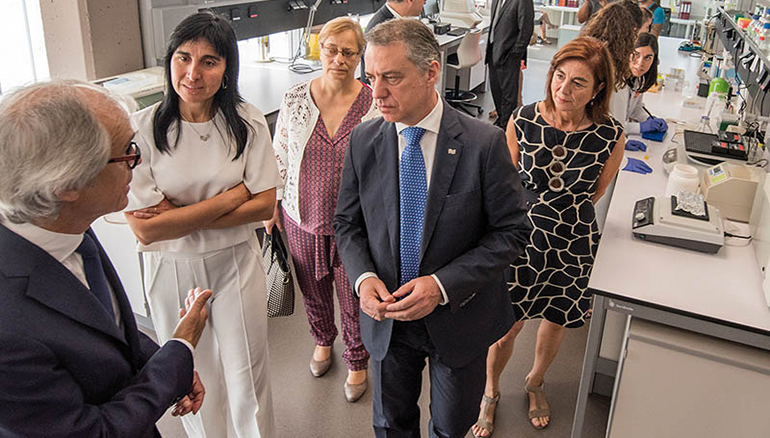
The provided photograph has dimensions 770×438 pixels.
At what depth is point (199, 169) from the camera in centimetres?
189

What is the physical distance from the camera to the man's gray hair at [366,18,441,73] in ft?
5.21

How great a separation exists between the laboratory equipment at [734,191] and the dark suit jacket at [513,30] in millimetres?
3155

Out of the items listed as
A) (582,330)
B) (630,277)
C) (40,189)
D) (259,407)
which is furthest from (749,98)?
(40,189)

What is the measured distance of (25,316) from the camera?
1057 mm

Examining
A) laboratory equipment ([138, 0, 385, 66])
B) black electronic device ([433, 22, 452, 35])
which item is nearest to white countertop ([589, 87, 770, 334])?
laboratory equipment ([138, 0, 385, 66])

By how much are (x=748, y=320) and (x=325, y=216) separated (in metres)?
1.50

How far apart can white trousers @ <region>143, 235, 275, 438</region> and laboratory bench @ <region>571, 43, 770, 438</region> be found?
44.9 inches

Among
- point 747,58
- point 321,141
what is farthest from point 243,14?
point 747,58

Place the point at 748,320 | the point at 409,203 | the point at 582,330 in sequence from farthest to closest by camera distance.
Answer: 1. the point at 582,330
2. the point at 748,320
3. the point at 409,203

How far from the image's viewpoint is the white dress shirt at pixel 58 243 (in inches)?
44.2

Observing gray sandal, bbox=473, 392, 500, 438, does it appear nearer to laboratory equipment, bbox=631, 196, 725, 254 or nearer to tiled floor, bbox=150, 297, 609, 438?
tiled floor, bbox=150, 297, 609, 438

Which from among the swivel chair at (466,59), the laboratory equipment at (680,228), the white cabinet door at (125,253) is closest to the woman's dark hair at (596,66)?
the laboratory equipment at (680,228)

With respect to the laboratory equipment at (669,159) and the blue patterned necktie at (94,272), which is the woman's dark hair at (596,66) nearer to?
the laboratory equipment at (669,159)

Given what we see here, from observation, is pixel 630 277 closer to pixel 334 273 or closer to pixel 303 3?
pixel 334 273
